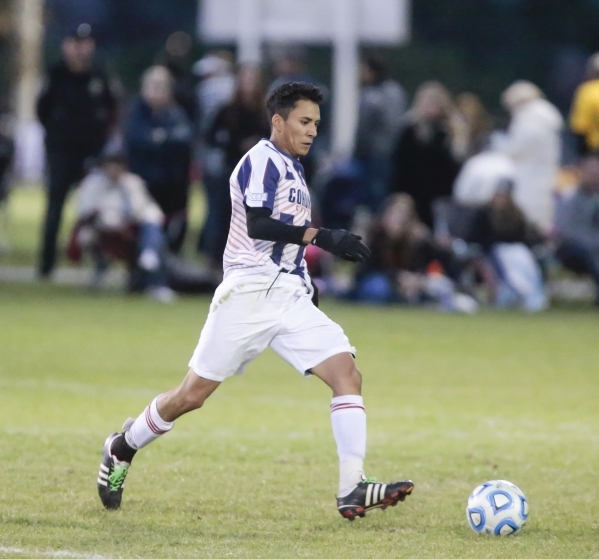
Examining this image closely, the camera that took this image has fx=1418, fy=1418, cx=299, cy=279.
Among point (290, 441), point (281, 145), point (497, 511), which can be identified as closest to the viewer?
point (497, 511)

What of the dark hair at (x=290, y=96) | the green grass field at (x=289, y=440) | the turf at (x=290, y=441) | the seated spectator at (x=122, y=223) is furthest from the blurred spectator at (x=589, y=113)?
the dark hair at (x=290, y=96)

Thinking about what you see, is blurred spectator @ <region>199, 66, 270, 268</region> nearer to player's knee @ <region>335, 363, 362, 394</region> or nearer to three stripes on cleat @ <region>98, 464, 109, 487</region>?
three stripes on cleat @ <region>98, 464, 109, 487</region>

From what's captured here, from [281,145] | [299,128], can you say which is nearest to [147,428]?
[281,145]

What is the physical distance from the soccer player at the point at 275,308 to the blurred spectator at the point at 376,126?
36.7 feet

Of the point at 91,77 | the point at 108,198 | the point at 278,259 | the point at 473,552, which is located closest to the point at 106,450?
the point at 278,259

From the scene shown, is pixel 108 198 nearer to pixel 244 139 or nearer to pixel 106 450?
pixel 244 139

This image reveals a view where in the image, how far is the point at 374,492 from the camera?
251 inches

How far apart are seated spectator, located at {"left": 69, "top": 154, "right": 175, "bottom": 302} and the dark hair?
949 centimetres

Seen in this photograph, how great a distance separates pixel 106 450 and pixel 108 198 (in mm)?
9785

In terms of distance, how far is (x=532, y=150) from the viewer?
56.9 feet

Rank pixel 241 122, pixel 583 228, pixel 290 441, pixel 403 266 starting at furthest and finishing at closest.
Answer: pixel 583 228 → pixel 241 122 → pixel 403 266 → pixel 290 441

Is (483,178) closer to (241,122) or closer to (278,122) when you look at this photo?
(241,122)

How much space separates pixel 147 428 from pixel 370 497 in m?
1.16

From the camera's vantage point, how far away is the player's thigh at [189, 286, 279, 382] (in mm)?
6598
